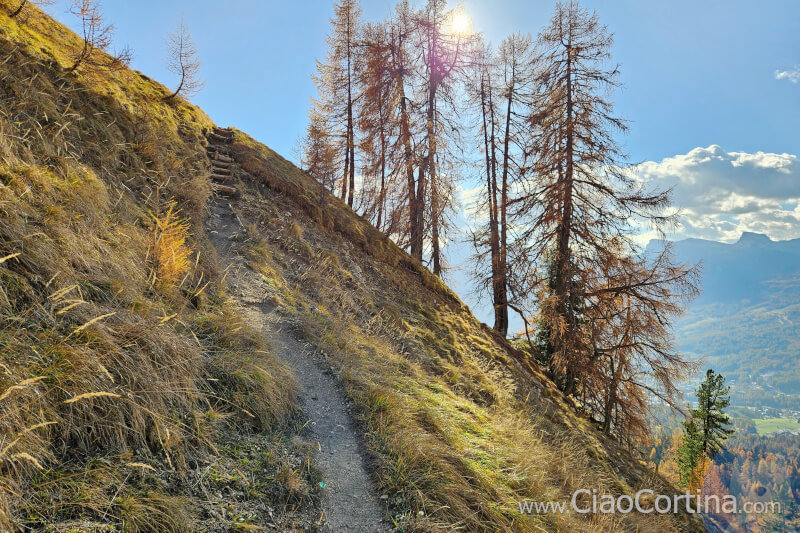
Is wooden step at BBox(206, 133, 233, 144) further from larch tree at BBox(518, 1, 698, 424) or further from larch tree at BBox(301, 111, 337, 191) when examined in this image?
larch tree at BBox(518, 1, 698, 424)

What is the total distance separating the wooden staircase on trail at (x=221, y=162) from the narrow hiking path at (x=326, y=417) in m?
3.46

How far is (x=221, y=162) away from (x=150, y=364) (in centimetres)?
1073

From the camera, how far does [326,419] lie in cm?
392

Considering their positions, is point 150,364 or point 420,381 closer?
point 150,364

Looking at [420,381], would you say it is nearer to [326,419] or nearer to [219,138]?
[326,419]

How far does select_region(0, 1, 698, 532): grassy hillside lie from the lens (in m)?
2.05

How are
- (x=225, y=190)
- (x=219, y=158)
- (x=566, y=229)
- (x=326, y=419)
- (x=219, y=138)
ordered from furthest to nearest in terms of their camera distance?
(x=219, y=138)
(x=566, y=229)
(x=219, y=158)
(x=225, y=190)
(x=326, y=419)

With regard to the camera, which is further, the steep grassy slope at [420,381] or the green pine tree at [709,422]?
the green pine tree at [709,422]

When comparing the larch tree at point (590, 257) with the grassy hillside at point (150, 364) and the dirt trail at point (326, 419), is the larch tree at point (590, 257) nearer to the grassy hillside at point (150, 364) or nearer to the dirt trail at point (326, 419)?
the grassy hillside at point (150, 364)

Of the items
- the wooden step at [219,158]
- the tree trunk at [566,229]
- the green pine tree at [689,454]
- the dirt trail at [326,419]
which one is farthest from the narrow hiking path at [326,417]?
the green pine tree at [689,454]

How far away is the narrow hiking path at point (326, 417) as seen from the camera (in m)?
2.83

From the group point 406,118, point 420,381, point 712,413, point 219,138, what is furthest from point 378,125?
point 712,413

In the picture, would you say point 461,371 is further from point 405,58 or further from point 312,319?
point 405,58

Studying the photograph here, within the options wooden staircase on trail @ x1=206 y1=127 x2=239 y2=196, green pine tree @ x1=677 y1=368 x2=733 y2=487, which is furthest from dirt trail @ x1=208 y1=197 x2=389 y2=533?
green pine tree @ x1=677 y1=368 x2=733 y2=487
